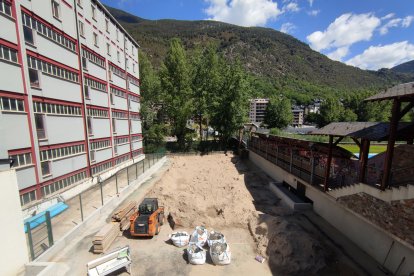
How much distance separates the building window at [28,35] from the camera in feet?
49.2

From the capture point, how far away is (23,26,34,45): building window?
14984 millimetres

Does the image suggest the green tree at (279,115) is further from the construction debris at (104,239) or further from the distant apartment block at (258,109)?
the distant apartment block at (258,109)

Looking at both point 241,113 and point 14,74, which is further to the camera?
point 241,113

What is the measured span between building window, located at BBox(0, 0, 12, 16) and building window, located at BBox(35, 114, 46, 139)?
6501 millimetres

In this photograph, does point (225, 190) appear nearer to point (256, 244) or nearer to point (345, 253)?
point (256, 244)

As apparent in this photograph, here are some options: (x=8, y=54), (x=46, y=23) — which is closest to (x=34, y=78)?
(x=8, y=54)

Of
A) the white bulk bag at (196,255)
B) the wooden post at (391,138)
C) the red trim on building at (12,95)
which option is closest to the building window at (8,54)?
the red trim on building at (12,95)

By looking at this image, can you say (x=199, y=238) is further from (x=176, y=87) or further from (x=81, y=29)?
(x=176, y=87)

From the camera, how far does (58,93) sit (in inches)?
715

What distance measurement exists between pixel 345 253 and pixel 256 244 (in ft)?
14.3

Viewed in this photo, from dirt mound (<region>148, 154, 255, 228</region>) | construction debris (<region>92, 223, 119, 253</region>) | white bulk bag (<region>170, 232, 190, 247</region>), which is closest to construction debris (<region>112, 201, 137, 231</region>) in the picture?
construction debris (<region>92, 223, 119, 253</region>)

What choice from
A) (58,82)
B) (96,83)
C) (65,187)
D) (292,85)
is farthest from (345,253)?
(292,85)

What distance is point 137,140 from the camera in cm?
3588

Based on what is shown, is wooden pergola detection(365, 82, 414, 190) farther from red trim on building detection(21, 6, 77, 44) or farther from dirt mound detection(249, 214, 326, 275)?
red trim on building detection(21, 6, 77, 44)
